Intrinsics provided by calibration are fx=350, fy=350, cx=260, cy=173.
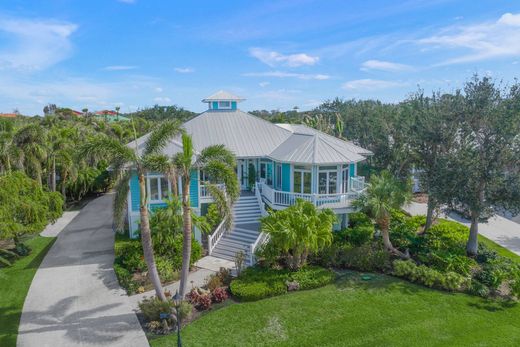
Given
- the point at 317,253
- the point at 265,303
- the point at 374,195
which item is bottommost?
the point at 265,303

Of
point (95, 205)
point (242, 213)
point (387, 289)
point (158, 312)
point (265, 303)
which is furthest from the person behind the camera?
point (95, 205)

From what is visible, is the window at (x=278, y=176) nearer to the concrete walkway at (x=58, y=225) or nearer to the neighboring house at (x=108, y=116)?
the concrete walkway at (x=58, y=225)

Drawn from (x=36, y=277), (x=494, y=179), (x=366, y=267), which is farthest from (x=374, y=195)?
(x=36, y=277)

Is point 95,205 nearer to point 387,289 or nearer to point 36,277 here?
point 36,277

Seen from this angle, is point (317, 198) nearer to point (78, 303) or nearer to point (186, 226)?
point (186, 226)

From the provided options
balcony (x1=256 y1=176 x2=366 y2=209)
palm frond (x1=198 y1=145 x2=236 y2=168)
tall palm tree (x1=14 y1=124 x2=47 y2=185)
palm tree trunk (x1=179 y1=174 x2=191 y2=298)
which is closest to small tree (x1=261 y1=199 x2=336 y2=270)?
balcony (x1=256 y1=176 x2=366 y2=209)

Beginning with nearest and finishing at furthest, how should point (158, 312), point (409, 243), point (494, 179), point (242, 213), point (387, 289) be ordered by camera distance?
point (158, 312)
point (387, 289)
point (494, 179)
point (409, 243)
point (242, 213)

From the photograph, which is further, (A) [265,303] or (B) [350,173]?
(B) [350,173]
